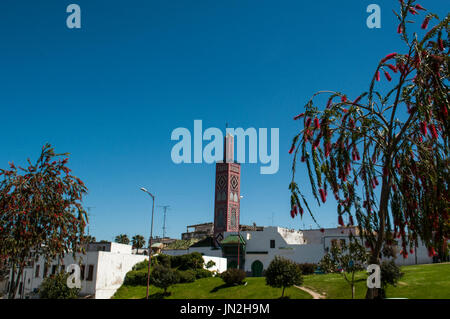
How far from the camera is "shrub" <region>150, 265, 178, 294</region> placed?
45.0 metres

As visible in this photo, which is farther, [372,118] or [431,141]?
[372,118]

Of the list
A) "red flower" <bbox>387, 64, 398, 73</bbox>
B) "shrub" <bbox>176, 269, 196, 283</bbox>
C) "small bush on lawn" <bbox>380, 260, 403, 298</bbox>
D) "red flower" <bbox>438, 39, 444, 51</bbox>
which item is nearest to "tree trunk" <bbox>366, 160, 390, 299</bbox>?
"red flower" <bbox>387, 64, 398, 73</bbox>

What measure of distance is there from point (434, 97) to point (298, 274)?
3304 centimetres

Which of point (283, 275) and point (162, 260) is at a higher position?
point (162, 260)

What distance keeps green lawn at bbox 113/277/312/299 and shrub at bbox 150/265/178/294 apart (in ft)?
4.42

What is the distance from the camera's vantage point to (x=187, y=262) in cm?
5638

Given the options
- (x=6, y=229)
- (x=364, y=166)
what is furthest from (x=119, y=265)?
(x=364, y=166)

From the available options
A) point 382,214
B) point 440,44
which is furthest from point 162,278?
point 440,44

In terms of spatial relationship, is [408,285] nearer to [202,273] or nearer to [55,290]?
[202,273]

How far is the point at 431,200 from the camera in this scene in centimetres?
908

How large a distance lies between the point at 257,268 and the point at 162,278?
2916cm

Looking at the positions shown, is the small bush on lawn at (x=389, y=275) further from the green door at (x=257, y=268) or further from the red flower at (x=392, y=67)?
the green door at (x=257, y=268)

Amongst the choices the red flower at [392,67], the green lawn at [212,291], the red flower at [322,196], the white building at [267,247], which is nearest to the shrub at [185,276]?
the green lawn at [212,291]
